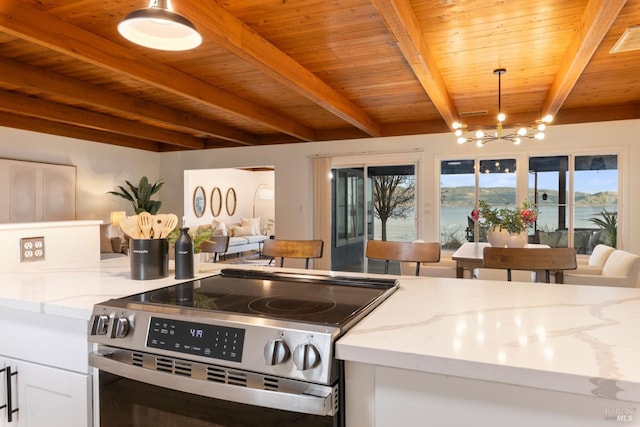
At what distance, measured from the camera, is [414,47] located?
2564mm

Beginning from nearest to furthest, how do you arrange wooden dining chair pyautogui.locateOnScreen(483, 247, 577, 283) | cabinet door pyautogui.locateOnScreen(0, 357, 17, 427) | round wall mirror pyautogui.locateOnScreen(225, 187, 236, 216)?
cabinet door pyautogui.locateOnScreen(0, 357, 17, 427) → wooden dining chair pyautogui.locateOnScreen(483, 247, 577, 283) → round wall mirror pyautogui.locateOnScreen(225, 187, 236, 216)

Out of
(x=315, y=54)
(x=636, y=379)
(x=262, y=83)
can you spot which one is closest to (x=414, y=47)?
(x=315, y=54)

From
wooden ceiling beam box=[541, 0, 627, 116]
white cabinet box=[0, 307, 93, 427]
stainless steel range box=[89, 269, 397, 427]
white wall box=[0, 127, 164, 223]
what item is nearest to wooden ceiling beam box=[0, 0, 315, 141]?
white cabinet box=[0, 307, 93, 427]

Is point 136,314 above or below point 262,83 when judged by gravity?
below

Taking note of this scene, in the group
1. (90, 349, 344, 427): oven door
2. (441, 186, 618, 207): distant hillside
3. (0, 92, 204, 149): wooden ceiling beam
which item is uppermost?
(0, 92, 204, 149): wooden ceiling beam

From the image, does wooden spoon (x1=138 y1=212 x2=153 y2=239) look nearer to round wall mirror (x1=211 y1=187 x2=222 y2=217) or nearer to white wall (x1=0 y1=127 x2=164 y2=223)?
white wall (x1=0 y1=127 x2=164 y2=223)

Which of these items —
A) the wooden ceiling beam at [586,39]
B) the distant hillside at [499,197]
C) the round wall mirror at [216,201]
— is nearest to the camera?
the wooden ceiling beam at [586,39]

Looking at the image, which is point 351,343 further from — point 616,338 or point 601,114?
point 601,114

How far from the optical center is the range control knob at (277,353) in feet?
2.98

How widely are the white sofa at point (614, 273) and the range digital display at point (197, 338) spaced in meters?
3.11

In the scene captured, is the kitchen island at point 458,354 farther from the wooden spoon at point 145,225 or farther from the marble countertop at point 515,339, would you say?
the wooden spoon at point 145,225

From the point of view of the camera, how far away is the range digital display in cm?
97

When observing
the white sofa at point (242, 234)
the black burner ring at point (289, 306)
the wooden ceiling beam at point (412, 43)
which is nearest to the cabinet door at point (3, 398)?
the black burner ring at point (289, 306)

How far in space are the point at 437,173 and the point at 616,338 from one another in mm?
4923
